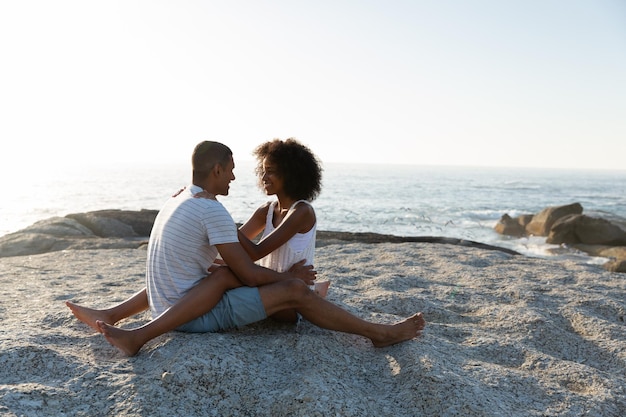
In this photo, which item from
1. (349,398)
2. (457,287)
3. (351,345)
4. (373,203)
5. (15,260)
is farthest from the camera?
(373,203)

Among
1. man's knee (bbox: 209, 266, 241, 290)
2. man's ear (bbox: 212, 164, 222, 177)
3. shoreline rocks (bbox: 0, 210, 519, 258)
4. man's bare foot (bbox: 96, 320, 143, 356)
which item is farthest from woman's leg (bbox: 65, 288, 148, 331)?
shoreline rocks (bbox: 0, 210, 519, 258)

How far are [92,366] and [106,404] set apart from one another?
16.1 inches

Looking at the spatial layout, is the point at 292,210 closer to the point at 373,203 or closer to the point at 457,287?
the point at 457,287

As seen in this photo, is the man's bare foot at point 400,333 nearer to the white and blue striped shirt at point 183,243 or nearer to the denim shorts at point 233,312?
the denim shorts at point 233,312

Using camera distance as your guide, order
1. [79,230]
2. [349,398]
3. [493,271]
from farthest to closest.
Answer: [79,230], [493,271], [349,398]

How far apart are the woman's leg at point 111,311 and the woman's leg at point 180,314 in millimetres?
520

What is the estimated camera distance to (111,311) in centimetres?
365

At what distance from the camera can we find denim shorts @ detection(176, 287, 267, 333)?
10.5 feet

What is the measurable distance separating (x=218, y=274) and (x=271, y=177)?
0.84 metres

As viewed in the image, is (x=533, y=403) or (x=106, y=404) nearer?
(x=106, y=404)

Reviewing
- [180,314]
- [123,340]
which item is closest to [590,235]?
[180,314]

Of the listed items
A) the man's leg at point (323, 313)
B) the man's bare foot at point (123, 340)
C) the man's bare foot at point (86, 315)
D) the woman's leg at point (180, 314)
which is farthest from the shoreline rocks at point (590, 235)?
the man's bare foot at point (123, 340)

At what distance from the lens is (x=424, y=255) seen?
7180mm

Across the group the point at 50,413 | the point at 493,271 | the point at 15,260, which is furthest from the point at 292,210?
the point at 15,260
